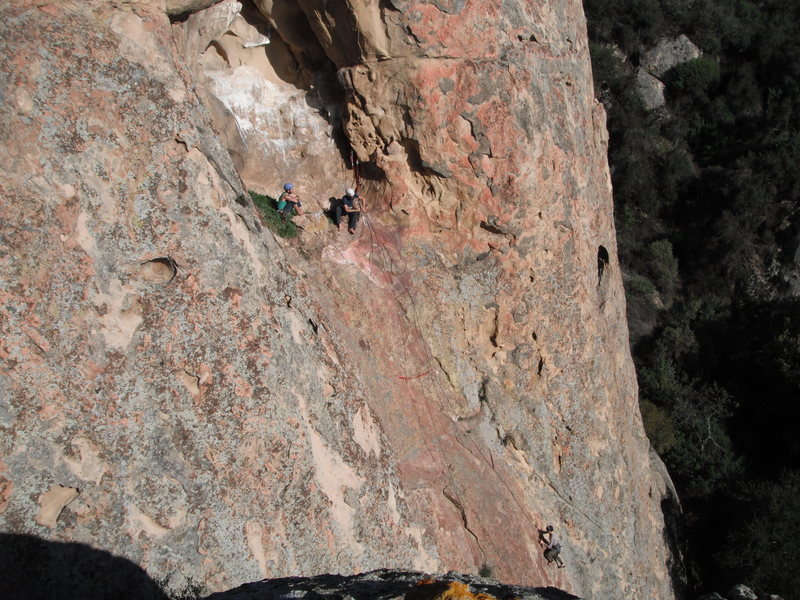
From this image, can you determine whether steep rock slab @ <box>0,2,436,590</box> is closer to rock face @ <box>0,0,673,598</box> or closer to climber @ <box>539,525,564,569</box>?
rock face @ <box>0,0,673,598</box>

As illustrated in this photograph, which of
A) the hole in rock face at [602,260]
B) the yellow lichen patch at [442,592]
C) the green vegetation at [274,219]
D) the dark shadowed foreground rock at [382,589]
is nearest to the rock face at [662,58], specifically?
the hole in rock face at [602,260]

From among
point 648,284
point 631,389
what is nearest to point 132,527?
point 631,389

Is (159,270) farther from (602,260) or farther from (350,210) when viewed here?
(602,260)

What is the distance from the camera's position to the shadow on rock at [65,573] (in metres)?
4.00

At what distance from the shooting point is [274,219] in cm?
695

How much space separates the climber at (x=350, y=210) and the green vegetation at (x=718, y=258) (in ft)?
31.0

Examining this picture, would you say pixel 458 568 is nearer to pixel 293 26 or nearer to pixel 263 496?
pixel 263 496

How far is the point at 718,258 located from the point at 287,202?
50.3 ft

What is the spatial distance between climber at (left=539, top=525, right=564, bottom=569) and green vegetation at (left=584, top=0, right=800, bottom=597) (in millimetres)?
5559

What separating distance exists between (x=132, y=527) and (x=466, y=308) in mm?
4354

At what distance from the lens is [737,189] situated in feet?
60.1

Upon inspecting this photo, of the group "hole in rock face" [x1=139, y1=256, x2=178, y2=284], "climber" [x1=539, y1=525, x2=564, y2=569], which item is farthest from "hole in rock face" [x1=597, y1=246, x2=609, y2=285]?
"hole in rock face" [x1=139, y1=256, x2=178, y2=284]

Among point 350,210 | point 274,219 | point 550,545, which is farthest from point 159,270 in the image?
point 550,545

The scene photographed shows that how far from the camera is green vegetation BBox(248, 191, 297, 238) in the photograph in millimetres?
6879
